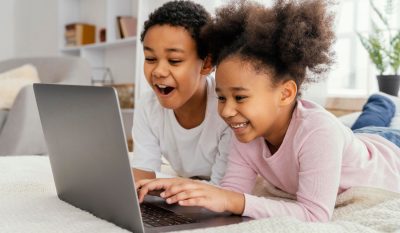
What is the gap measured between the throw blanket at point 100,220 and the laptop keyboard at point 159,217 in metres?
0.08

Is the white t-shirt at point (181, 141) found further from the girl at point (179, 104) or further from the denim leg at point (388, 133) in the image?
the denim leg at point (388, 133)

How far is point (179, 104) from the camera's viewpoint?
1.29 meters

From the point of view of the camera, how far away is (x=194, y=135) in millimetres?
1420

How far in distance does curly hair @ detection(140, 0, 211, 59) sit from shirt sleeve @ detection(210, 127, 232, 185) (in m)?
0.24

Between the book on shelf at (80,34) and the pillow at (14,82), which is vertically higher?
the book on shelf at (80,34)

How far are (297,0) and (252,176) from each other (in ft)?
1.41

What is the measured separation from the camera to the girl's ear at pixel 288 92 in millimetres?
1063

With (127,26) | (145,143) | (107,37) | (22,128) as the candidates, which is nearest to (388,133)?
(145,143)

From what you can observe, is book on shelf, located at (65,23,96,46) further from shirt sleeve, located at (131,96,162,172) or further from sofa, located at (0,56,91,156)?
shirt sleeve, located at (131,96,162,172)

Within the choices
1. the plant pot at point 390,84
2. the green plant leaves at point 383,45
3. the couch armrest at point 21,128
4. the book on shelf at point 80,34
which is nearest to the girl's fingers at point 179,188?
the plant pot at point 390,84

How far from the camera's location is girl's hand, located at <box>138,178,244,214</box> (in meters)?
0.88

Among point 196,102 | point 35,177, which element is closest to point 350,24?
point 196,102

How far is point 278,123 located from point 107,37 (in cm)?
300

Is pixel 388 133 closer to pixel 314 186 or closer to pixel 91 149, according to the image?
pixel 314 186
